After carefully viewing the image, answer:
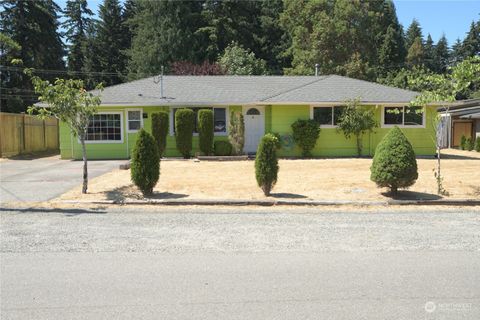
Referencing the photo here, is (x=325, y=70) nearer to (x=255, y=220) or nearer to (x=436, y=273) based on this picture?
(x=255, y=220)

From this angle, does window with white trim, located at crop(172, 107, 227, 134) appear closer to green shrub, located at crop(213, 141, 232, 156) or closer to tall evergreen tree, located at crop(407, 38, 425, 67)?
green shrub, located at crop(213, 141, 232, 156)

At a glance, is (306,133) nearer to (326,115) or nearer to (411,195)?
(326,115)

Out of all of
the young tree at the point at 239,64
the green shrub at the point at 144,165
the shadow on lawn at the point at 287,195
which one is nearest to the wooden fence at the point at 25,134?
the young tree at the point at 239,64

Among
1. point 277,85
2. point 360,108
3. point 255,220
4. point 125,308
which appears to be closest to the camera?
point 125,308

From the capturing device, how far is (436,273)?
5.44 meters

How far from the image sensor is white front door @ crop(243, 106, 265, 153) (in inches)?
880

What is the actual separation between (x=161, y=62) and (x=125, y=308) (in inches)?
1632

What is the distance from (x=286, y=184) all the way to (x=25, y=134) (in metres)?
19.2

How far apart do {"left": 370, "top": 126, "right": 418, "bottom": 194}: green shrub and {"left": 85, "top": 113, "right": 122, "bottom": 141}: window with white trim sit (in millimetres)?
14218

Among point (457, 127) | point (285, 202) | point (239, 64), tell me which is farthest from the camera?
point (239, 64)

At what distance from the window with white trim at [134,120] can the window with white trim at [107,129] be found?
434mm

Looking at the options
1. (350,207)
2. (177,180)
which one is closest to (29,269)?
(350,207)

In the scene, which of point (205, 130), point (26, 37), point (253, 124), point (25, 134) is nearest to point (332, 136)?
point (253, 124)

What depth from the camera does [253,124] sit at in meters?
22.4
